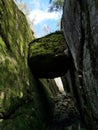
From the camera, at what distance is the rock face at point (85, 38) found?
6.77 m

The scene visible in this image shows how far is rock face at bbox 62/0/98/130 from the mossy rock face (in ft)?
6.27

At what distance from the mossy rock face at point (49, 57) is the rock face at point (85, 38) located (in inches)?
75.2

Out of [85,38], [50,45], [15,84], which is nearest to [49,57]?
[50,45]

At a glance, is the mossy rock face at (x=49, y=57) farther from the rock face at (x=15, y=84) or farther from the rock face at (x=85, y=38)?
the rock face at (x=85, y=38)

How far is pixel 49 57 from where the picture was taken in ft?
35.4

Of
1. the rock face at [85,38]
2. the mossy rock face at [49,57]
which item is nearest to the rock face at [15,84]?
the mossy rock face at [49,57]

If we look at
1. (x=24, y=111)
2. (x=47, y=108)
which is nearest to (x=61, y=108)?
(x=47, y=108)

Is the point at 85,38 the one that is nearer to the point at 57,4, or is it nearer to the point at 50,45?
the point at 50,45

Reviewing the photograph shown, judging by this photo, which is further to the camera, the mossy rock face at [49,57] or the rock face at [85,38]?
the mossy rock face at [49,57]

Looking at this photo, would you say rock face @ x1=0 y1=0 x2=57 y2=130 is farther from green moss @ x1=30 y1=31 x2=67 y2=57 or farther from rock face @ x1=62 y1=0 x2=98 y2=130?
rock face @ x1=62 y1=0 x2=98 y2=130

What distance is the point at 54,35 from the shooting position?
38.4ft

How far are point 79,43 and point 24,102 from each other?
3.12 m

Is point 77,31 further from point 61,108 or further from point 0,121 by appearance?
point 61,108

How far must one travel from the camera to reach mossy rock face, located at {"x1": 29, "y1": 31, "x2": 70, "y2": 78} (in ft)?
35.1
